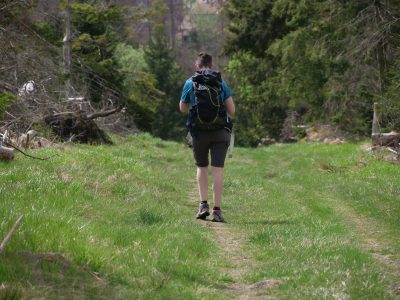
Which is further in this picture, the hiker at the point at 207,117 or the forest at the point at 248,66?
the forest at the point at 248,66

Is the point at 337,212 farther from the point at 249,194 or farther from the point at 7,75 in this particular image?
the point at 7,75

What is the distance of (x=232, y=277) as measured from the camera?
593 centimetres

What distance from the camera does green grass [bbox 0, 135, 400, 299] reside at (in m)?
5.02

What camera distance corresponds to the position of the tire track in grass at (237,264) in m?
5.39

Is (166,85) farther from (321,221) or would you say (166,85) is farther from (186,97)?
(321,221)

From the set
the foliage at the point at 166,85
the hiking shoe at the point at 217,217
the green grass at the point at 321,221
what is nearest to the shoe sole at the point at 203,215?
the hiking shoe at the point at 217,217

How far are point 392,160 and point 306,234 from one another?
9.44 meters

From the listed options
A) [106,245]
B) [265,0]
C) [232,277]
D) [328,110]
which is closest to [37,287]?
[106,245]

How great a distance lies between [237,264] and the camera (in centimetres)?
656

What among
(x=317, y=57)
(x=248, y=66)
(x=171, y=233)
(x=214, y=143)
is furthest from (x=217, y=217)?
(x=248, y=66)

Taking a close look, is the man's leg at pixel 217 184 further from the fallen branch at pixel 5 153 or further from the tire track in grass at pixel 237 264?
the fallen branch at pixel 5 153

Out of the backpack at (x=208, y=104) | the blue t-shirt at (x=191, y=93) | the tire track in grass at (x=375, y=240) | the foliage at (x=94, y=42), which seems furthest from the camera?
the foliage at (x=94, y=42)

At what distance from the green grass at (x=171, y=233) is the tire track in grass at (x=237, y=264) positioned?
0.07 m

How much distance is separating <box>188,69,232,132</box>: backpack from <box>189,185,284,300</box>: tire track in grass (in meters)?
1.34
